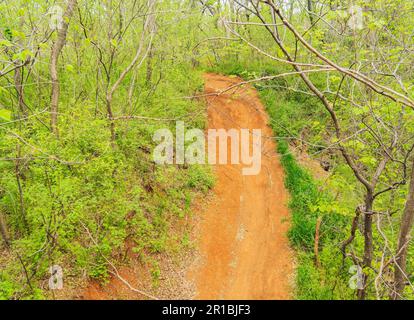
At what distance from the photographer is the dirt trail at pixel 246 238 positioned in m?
9.17

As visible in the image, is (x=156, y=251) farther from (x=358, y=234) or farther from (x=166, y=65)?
(x=166, y=65)

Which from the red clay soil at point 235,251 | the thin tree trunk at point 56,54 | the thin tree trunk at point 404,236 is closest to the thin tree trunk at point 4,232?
the red clay soil at point 235,251

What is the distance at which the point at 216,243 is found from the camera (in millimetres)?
10516

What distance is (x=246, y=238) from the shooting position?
35.3 ft

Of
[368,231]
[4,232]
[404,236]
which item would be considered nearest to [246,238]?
[368,231]

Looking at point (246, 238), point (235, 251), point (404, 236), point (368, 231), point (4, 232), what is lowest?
point (235, 251)

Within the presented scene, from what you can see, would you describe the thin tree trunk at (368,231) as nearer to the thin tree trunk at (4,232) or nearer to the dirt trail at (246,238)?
the dirt trail at (246,238)

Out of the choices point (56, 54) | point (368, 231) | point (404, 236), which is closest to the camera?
point (404, 236)

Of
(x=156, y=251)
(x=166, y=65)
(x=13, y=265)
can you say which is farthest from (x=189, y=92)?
(x=13, y=265)

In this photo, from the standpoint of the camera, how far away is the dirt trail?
917 centimetres

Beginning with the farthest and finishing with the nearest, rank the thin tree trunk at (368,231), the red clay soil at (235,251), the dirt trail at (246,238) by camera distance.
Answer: the dirt trail at (246,238), the red clay soil at (235,251), the thin tree trunk at (368,231)

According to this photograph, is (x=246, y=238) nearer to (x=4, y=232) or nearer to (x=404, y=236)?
(x=404, y=236)

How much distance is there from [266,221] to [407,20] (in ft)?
26.9

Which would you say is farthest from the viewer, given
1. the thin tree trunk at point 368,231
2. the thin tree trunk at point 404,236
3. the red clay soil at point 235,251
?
the red clay soil at point 235,251
